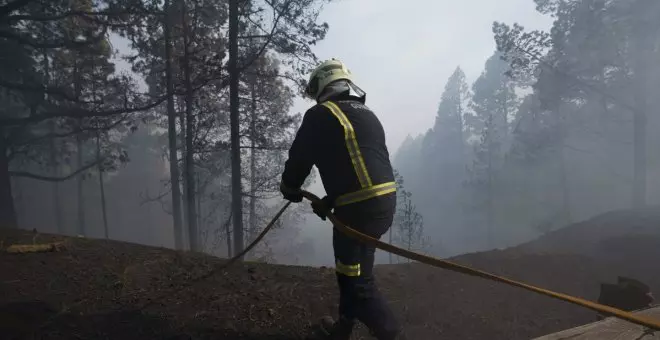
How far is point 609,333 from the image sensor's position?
2.10 meters

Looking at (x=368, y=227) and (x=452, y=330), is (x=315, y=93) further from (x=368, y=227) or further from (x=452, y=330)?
(x=452, y=330)

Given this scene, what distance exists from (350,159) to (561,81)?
24.0m

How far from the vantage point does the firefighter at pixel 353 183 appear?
281 cm

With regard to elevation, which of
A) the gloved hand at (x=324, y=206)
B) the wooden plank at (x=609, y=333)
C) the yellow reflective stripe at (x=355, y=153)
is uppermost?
the yellow reflective stripe at (x=355, y=153)

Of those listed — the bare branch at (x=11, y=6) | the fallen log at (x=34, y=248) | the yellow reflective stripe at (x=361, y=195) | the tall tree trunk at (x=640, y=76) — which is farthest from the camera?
the tall tree trunk at (x=640, y=76)

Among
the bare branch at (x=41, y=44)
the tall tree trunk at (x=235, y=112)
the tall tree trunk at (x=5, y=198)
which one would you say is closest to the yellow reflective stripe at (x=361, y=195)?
the bare branch at (x=41, y=44)

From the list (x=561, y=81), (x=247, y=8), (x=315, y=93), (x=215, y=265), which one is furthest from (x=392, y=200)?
(x=561, y=81)

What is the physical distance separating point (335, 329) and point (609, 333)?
74.7 inches

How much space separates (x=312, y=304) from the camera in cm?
380

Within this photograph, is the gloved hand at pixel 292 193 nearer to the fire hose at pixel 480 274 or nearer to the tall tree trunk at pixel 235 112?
the fire hose at pixel 480 274

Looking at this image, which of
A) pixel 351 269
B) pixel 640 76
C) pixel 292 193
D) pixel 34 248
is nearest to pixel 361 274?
pixel 351 269

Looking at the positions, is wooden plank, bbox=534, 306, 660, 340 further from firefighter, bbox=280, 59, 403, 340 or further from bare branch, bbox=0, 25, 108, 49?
bare branch, bbox=0, 25, 108, 49

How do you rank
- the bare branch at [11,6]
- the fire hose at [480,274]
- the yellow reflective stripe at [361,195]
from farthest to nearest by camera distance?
the bare branch at [11,6] → the yellow reflective stripe at [361,195] → the fire hose at [480,274]

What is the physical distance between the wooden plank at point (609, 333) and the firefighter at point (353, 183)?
3.76 ft
